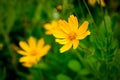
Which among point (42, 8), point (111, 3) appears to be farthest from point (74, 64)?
point (111, 3)

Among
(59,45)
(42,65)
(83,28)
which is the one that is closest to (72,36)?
(83,28)

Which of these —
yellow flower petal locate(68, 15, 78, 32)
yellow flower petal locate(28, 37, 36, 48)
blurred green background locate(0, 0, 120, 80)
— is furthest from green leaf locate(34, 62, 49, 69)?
yellow flower petal locate(68, 15, 78, 32)

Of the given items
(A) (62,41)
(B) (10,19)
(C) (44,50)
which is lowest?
(A) (62,41)

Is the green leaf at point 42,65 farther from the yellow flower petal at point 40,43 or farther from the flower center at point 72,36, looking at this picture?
the flower center at point 72,36

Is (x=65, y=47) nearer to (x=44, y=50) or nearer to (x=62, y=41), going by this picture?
(x=62, y=41)

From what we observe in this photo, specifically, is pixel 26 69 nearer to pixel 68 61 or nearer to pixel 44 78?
pixel 44 78

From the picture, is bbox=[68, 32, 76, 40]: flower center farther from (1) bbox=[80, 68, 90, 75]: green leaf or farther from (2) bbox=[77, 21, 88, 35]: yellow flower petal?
(1) bbox=[80, 68, 90, 75]: green leaf

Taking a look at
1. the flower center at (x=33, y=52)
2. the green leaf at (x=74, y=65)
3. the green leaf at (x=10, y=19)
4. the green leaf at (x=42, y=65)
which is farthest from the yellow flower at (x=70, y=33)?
the green leaf at (x=10, y=19)
